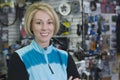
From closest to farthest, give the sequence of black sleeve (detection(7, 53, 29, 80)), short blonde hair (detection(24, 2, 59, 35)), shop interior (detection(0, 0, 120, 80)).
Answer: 1. black sleeve (detection(7, 53, 29, 80))
2. short blonde hair (detection(24, 2, 59, 35))
3. shop interior (detection(0, 0, 120, 80))

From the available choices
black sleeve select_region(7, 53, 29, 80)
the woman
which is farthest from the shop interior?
black sleeve select_region(7, 53, 29, 80)

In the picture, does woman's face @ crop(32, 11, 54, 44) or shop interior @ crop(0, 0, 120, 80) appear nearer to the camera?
woman's face @ crop(32, 11, 54, 44)

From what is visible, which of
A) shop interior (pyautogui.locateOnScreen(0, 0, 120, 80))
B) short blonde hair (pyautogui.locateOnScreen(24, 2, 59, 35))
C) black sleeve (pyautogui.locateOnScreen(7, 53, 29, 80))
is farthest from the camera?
shop interior (pyautogui.locateOnScreen(0, 0, 120, 80))

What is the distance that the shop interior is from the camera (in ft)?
17.0

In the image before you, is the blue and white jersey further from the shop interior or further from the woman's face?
the shop interior

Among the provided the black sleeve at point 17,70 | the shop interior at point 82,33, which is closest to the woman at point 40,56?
the black sleeve at point 17,70

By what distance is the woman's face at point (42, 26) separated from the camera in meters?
1.83

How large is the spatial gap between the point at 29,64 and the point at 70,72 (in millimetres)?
275

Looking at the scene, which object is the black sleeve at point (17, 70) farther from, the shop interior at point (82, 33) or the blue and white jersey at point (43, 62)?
the shop interior at point (82, 33)

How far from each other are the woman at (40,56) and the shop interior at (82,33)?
9.98ft

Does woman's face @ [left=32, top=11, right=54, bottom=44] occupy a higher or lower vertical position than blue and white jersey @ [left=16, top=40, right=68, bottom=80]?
higher

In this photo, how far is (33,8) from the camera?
184 cm

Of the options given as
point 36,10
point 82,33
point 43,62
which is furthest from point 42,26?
point 82,33

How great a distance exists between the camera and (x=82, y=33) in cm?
518
